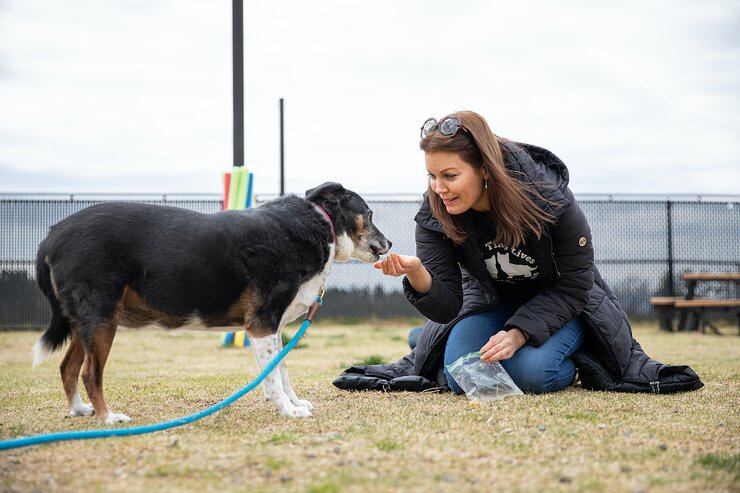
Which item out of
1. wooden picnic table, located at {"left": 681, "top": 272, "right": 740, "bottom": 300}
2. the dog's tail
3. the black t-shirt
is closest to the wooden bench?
wooden picnic table, located at {"left": 681, "top": 272, "right": 740, "bottom": 300}

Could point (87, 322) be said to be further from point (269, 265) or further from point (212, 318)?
point (269, 265)

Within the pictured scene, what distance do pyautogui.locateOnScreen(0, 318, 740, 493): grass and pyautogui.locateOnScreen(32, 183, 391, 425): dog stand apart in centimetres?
39

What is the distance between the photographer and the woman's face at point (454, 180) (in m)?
4.23

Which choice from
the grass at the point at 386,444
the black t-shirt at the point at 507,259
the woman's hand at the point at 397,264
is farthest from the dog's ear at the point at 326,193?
the grass at the point at 386,444

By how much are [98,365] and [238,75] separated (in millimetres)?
6877

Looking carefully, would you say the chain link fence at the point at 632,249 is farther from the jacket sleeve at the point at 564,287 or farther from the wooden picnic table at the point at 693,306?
the jacket sleeve at the point at 564,287

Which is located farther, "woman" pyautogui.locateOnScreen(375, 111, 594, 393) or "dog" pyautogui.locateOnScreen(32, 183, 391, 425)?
"woman" pyautogui.locateOnScreen(375, 111, 594, 393)

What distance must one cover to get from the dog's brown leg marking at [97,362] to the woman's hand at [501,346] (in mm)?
2290

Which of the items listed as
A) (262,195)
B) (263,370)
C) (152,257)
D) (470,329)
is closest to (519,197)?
(470,329)

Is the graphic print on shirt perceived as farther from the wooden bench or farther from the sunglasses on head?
the wooden bench

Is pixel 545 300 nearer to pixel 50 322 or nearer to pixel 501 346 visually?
pixel 501 346

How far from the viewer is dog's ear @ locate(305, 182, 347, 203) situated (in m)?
4.51

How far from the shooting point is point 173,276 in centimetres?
383

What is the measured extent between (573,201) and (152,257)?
2.67 m
